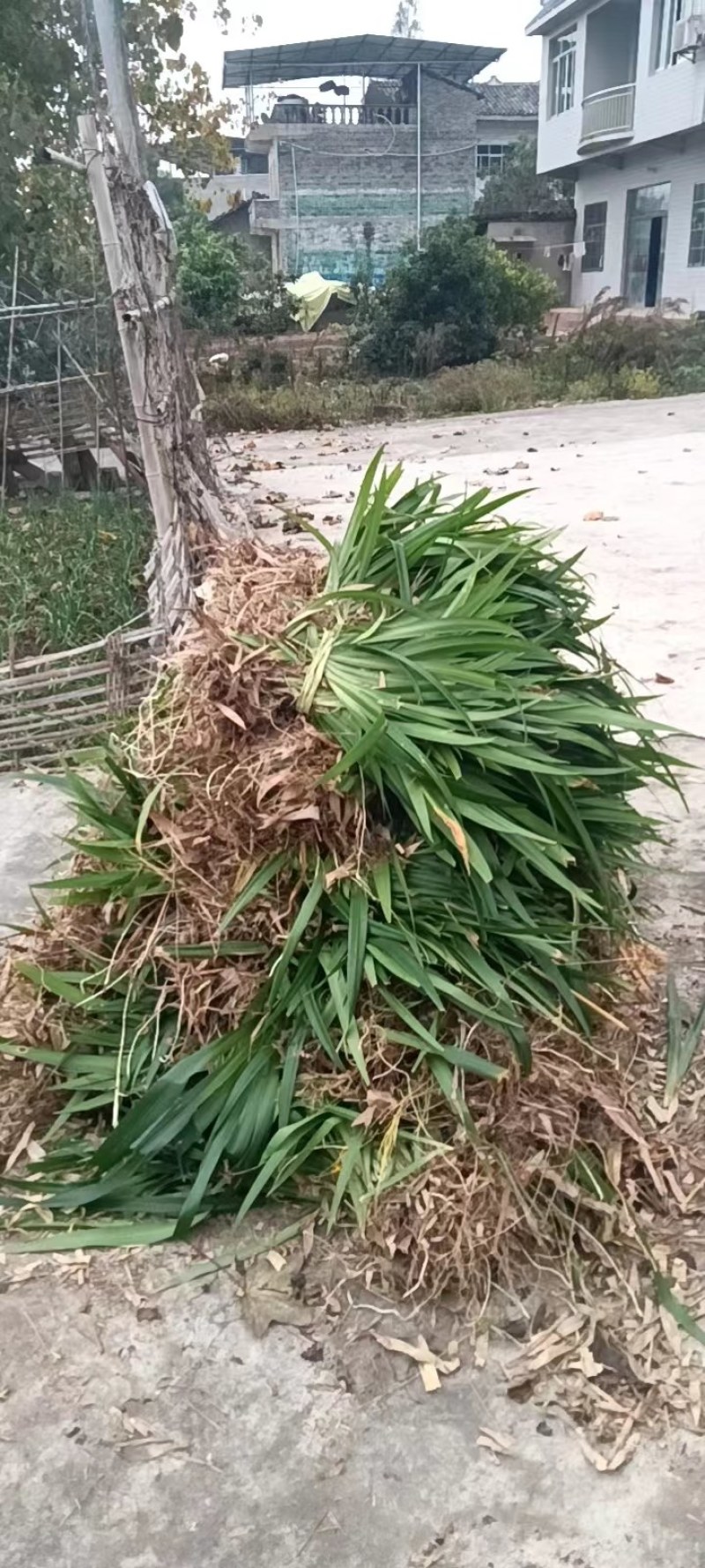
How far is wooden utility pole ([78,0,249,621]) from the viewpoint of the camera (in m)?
4.04

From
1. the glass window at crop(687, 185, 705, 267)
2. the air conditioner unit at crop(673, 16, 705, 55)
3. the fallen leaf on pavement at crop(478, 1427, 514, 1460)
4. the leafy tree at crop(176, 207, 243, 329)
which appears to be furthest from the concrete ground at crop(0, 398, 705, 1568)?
the glass window at crop(687, 185, 705, 267)

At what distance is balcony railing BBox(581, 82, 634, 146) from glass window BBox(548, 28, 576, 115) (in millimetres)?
1746

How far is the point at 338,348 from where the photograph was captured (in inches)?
656

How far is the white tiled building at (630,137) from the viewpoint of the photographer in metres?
19.6

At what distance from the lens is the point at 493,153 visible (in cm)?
3700

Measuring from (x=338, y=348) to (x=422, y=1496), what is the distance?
54.9ft

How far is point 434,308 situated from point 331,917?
51.7ft

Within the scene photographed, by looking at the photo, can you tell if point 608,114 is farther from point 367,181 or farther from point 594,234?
→ point 367,181

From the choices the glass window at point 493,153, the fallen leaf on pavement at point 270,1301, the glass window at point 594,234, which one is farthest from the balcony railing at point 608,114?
the fallen leaf on pavement at point 270,1301

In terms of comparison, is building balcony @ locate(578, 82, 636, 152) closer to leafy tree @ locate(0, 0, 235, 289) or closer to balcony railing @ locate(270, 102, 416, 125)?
balcony railing @ locate(270, 102, 416, 125)

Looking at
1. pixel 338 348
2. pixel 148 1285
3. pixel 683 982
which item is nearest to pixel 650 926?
pixel 683 982

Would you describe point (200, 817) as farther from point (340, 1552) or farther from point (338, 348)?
point (338, 348)

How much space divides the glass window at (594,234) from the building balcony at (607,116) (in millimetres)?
1660

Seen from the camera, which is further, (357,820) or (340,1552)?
(357,820)
